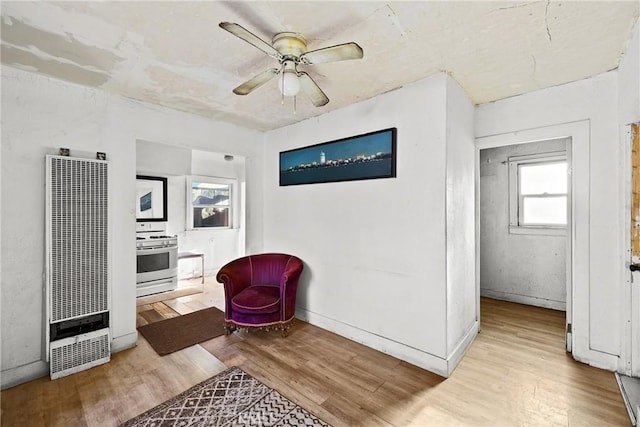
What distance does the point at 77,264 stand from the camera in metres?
2.56

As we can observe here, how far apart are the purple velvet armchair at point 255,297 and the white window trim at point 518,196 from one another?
3298 millimetres

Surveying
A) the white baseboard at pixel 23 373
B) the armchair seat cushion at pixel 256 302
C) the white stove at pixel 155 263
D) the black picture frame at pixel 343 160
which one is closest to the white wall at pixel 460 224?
the black picture frame at pixel 343 160

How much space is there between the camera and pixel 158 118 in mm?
3158

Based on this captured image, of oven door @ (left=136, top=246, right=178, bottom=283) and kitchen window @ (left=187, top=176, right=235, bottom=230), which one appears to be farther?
kitchen window @ (left=187, top=176, right=235, bottom=230)

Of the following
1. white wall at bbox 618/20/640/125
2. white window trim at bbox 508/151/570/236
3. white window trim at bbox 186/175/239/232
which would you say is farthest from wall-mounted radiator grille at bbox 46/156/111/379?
white window trim at bbox 508/151/570/236

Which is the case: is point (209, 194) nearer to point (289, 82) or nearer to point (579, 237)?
point (289, 82)

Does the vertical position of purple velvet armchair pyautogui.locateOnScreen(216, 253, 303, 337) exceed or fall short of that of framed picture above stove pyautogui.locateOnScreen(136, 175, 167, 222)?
it falls short

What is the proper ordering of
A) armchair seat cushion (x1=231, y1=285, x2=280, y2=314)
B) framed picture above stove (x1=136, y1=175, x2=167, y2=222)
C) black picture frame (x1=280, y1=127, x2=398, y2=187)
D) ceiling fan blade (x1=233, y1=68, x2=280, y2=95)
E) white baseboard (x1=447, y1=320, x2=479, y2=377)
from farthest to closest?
A: 1. framed picture above stove (x1=136, y1=175, x2=167, y2=222)
2. armchair seat cushion (x1=231, y1=285, x2=280, y2=314)
3. black picture frame (x1=280, y1=127, x2=398, y2=187)
4. white baseboard (x1=447, y1=320, x2=479, y2=377)
5. ceiling fan blade (x1=233, y1=68, x2=280, y2=95)

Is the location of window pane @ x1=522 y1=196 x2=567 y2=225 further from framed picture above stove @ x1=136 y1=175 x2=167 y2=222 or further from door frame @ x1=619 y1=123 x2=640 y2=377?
framed picture above stove @ x1=136 y1=175 x2=167 y2=222

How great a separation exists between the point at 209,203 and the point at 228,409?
15.1 ft

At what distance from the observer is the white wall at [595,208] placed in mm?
2416

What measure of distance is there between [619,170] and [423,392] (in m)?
2.48

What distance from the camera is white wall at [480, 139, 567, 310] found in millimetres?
3893

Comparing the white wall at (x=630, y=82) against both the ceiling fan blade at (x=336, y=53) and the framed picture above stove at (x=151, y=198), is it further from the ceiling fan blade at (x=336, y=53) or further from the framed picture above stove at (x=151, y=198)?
the framed picture above stove at (x=151, y=198)
